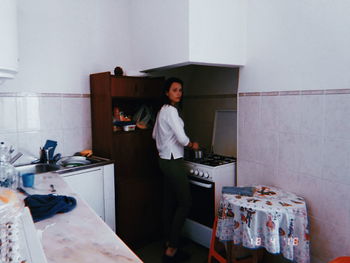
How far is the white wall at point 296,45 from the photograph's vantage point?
1933 mm

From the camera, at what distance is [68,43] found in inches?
110

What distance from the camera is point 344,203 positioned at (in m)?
1.95

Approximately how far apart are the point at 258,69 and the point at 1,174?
210 cm

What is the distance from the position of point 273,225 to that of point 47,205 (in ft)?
4.55

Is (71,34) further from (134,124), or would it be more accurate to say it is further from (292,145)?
(292,145)

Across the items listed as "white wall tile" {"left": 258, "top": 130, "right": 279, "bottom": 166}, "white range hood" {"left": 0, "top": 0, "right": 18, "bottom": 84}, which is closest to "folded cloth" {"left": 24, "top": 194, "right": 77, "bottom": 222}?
"white range hood" {"left": 0, "top": 0, "right": 18, "bottom": 84}

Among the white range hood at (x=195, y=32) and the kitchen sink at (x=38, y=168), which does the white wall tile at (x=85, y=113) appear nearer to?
the kitchen sink at (x=38, y=168)

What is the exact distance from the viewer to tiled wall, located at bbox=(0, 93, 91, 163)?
2527mm

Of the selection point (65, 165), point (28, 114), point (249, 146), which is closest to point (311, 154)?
point (249, 146)

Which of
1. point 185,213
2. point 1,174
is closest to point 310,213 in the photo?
point 185,213

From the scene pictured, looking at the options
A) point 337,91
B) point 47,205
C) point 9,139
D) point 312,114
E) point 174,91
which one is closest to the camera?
point 47,205

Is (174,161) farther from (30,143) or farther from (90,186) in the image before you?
(30,143)

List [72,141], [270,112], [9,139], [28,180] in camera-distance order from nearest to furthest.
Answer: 1. [28,180]
2. [270,112]
3. [9,139]
4. [72,141]

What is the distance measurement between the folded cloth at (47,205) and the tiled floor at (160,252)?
1415 mm
